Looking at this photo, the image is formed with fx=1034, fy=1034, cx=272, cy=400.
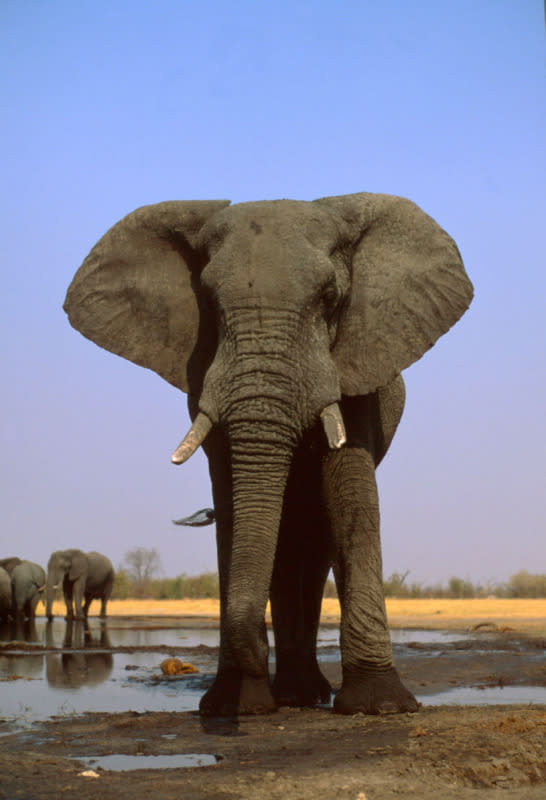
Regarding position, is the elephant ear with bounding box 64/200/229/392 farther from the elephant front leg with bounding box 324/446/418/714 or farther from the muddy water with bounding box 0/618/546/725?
the muddy water with bounding box 0/618/546/725

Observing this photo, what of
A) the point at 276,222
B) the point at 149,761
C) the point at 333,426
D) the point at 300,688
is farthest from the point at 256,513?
the point at 300,688

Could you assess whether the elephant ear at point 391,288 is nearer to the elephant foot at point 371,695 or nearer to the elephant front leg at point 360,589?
the elephant front leg at point 360,589

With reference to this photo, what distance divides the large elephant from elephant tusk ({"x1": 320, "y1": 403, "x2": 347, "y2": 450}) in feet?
0.03

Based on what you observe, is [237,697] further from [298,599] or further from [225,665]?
[298,599]

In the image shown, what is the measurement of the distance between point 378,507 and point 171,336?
2083 mm

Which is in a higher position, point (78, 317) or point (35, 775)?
point (78, 317)

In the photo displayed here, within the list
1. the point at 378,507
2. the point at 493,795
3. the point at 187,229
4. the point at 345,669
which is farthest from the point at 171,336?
the point at 493,795

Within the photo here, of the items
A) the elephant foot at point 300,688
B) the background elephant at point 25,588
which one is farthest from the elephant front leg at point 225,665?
the background elephant at point 25,588

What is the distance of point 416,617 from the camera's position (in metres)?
26.3

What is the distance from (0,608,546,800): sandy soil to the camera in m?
4.67

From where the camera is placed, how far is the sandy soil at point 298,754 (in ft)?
15.3

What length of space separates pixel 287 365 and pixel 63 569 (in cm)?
2237

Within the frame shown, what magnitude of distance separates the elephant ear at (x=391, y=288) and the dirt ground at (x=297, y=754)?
247 cm

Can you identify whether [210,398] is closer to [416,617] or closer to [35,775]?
[35,775]
